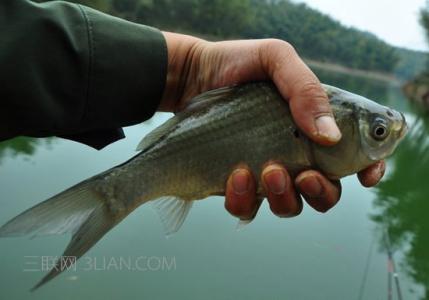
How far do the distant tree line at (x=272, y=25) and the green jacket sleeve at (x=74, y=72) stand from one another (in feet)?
136

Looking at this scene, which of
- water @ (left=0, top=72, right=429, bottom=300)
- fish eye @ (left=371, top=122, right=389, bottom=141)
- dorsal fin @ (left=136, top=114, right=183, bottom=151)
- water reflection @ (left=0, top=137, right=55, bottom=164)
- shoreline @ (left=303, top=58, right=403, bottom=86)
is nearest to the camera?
fish eye @ (left=371, top=122, right=389, bottom=141)

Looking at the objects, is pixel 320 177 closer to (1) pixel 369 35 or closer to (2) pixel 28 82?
(2) pixel 28 82

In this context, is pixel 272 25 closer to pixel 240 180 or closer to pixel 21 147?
pixel 21 147

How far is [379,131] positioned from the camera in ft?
7.26

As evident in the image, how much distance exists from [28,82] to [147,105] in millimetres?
740

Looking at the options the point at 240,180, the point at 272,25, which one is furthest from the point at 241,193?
the point at 272,25

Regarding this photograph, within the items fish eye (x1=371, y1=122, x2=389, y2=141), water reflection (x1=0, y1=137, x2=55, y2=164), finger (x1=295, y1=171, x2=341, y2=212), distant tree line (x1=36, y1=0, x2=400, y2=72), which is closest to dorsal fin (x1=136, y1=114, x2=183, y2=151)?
finger (x1=295, y1=171, x2=341, y2=212)

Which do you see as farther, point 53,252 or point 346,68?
point 346,68

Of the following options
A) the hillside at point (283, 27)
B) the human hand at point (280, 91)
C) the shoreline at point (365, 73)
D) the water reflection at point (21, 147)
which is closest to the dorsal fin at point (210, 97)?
the human hand at point (280, 91)

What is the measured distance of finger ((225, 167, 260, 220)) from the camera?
2266 millimetres

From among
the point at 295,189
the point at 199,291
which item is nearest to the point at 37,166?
the point at 199,291

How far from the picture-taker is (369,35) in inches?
4336

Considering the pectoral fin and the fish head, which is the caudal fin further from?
the fish head

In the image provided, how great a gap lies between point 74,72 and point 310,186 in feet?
4.24
